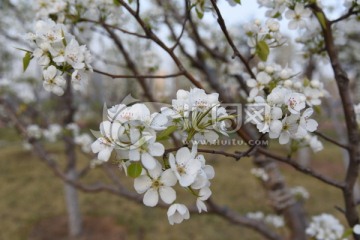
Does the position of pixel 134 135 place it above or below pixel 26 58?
below

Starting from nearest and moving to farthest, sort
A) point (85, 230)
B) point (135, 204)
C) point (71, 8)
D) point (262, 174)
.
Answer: point (71, 8) < point (262, 174) < point (85, 230) < point (135, 204)

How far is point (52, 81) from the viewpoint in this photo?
2.85ft

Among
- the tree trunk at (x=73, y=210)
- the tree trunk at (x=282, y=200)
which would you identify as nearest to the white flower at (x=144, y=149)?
the tree trunk at (x=282, y=200)

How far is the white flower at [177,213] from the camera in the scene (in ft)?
2.20

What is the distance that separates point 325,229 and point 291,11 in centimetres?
90

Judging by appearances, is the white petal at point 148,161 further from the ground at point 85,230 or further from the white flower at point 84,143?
the ground at point 85,230

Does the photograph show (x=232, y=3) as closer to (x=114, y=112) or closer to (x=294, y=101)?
(x=294, y=101)

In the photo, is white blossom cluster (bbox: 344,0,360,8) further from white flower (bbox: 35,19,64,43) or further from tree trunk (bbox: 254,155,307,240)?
tree trunk (bbox: 254,155,307,240)

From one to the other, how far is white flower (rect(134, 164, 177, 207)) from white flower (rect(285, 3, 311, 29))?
746mm

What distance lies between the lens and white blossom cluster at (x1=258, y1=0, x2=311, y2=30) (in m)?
1.12

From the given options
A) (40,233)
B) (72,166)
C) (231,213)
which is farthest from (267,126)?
(40,233)

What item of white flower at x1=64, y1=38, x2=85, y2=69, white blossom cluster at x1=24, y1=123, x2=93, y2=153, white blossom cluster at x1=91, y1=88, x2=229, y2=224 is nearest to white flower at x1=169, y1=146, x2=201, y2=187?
white blossom cluster at x1=91, y1=88, x2=229, y2=224

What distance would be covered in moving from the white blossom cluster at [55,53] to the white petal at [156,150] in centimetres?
33

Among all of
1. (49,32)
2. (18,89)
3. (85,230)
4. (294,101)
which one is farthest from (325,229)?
(85,230)
